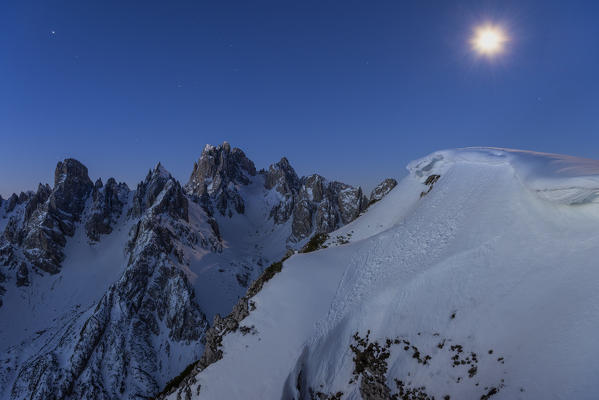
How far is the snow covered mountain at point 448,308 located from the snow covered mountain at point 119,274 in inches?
355

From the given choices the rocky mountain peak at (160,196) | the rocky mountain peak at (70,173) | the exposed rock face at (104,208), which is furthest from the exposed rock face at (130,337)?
the rocky mountain peak at (70,173)

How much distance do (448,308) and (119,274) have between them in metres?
145

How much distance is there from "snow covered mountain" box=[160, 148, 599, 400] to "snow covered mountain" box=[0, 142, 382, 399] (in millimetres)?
9028

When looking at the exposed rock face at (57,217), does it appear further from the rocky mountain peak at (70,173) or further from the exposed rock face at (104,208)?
the exposed rock face at (104,208)

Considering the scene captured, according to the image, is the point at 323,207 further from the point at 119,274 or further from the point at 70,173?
the point at 70,173

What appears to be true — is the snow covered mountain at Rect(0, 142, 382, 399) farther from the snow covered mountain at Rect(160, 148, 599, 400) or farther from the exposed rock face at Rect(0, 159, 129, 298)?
the snow covered mountain at Rect(160, 148, 599, 400)

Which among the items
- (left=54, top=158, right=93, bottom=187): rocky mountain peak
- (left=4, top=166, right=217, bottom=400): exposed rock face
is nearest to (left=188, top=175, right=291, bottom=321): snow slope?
(left=4, top=166, right=217, bottom=400): exposed rock face

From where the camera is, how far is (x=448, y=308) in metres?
15.1

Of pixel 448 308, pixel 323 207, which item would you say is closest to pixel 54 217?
pixel 323 207

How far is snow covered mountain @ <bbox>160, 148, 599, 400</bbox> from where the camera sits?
11.4 meters

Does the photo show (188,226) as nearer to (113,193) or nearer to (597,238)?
(113,193)

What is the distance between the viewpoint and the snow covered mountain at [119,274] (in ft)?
264

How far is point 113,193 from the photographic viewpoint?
163500 mm

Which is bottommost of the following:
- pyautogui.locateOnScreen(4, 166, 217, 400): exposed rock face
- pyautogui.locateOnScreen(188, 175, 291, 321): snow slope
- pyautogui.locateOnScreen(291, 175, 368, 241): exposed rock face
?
pyautogui.locateOnScreen(4, 166, 217, 400): exposed rock face
